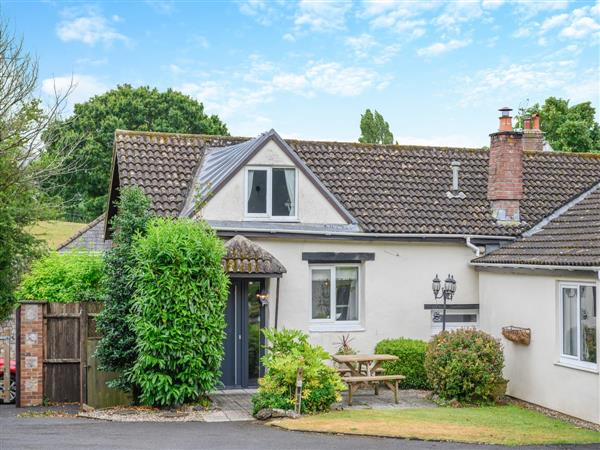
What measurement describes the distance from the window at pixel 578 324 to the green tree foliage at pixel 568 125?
73.3ft

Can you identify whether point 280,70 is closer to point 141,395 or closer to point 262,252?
point 262,252

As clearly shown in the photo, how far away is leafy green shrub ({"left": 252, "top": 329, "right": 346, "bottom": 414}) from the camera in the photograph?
1485 cm

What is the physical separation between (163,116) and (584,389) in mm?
42038

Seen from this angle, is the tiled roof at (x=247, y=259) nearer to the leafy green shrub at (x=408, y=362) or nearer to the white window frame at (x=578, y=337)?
the leafy green shrub at (x=408, y=362)

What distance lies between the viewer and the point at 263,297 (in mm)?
18500

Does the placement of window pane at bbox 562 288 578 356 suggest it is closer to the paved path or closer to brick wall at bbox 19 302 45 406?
the paved path

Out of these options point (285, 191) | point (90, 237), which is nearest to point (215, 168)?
point (285, 191)

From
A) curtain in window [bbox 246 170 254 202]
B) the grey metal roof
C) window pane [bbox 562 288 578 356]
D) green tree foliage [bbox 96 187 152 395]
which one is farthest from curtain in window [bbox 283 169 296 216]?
window pane [bbox 562 288 578 356]

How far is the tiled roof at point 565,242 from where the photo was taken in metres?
15.4

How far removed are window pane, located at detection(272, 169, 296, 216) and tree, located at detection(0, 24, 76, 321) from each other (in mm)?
8700

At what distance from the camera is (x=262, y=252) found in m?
18.3

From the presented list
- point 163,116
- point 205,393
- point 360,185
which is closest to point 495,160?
point 360,185

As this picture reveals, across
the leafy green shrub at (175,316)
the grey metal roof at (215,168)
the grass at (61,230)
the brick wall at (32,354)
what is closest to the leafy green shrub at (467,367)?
the leafy green shrub at (175,316)

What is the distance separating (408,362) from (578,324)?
4.69 metres
